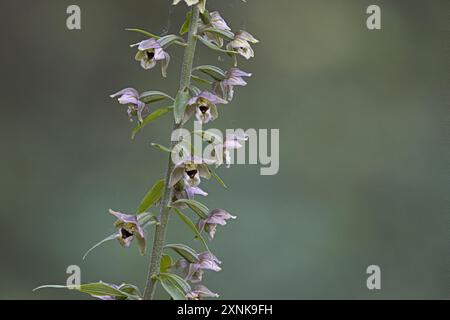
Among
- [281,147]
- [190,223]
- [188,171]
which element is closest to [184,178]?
[188,171]

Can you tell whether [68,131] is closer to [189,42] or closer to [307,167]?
[307,167]

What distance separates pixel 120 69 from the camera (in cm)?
668

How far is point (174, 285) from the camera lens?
1.94 meters

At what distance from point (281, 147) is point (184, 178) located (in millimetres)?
4311

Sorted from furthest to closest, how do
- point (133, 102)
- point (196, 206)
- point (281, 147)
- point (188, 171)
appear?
point (281, 147) < point (133, 102) < point (196, 206) < point (188, 171)

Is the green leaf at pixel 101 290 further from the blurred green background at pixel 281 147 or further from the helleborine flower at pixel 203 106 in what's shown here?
the blurred green background at pixel 281 147

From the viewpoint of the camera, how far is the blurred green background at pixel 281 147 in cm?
554

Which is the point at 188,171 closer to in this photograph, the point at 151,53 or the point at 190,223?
the point at 190,223

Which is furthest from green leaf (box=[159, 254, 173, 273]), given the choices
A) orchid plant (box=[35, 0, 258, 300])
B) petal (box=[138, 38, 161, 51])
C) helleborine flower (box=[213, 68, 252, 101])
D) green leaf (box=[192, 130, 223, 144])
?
petal (box=[138, 38, 161, 51])

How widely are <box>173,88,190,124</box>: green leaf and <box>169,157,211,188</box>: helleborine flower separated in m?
0.13

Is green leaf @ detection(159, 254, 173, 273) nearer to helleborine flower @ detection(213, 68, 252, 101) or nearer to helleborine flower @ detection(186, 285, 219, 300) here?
helleborine flower @ detection(186, 285, 219, 300)

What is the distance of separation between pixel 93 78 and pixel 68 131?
0.66m

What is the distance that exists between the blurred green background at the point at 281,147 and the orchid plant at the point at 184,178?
3.19 m
